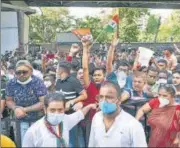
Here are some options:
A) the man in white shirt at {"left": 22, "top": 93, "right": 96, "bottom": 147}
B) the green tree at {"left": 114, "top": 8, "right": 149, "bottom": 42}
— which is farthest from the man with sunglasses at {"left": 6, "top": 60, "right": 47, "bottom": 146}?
the green tree at {"left": 114, "top": 8, "right": 149, "bottom": 42}

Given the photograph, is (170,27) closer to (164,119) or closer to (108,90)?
(164,119)

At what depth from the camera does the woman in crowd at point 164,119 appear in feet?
16.1

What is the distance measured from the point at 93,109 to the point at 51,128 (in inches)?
49.0

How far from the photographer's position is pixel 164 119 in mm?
5012

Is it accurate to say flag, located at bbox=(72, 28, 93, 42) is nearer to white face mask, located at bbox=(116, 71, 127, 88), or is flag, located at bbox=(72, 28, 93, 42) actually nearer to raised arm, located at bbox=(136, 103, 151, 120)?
white face mask, located at bbox=(116, 71, 127, 88)

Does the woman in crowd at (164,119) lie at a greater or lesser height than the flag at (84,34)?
lesser

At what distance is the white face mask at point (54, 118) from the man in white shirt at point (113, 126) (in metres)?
0.31

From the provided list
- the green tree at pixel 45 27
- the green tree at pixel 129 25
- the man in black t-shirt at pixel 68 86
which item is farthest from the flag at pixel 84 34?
the green tree at pixel 45 27

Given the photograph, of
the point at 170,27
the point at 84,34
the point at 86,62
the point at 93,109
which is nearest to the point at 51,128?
the point at 93,109

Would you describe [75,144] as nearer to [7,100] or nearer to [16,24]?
[7,100]

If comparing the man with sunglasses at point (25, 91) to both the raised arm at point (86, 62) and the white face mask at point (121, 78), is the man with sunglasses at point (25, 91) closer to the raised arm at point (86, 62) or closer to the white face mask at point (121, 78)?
the raised arm at point (86, 62)

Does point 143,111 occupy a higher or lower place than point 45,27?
lower

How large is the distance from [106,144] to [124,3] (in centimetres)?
3470

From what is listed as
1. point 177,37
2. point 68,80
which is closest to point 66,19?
point 177,37
